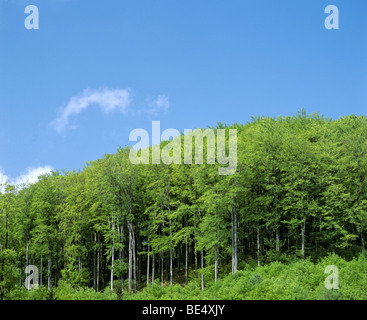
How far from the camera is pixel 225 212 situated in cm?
3566

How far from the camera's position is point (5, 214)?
1336 inches

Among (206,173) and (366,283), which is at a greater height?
(206,173)

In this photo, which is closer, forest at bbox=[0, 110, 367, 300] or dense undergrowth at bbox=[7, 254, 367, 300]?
dense undergrowth at bbox=[7, 254, 367, 300]

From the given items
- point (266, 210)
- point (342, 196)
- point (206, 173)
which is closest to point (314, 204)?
point (342, 196)

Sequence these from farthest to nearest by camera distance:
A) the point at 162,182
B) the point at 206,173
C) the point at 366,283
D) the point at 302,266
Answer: the point at 162,182 → the point at 206,173 → the point at 302,266 → the point at 366,283

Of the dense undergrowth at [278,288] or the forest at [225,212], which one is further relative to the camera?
the forest at [225,212]

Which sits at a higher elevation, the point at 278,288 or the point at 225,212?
the point at 225,212

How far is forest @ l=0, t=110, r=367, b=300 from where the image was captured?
104 feet

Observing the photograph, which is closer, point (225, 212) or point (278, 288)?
point (278, 288)

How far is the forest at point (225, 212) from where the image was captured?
104 feet

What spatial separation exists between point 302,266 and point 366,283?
18.5 feet
